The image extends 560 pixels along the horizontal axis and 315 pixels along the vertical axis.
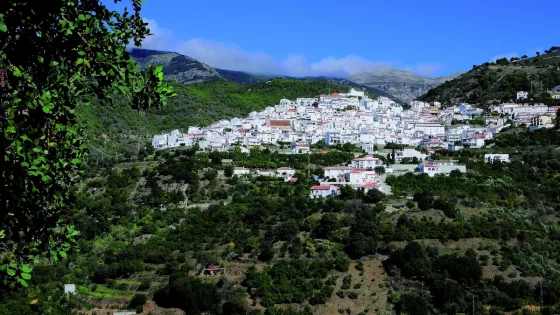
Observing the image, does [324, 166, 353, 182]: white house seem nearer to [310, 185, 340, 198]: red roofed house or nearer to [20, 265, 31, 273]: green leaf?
[310, 185, 340, 198]: red roofed house

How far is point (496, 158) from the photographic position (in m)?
35.8

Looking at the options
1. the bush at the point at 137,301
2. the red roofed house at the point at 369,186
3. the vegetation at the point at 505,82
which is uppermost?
the vegetation at the point at 505,82

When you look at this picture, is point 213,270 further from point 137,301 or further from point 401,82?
point 401,82

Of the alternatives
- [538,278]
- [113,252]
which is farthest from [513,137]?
[113,252]

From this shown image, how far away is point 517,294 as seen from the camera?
20.0 m

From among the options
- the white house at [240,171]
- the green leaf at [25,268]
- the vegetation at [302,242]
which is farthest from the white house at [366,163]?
the green leaf at [25,268]

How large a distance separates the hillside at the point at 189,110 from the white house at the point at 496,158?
22.2 m

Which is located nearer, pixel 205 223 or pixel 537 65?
pixel 205 223

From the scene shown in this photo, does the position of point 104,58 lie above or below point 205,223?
above

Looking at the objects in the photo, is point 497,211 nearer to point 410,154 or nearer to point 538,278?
point 538,278

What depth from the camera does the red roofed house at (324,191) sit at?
3028 centimetres

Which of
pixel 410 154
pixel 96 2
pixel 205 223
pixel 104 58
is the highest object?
pixel 96 2

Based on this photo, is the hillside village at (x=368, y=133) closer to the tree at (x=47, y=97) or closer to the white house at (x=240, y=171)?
the white house at (x=240, y=171)

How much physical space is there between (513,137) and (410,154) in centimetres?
814
